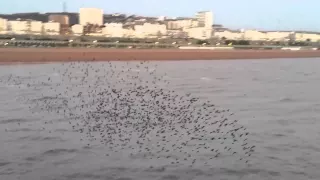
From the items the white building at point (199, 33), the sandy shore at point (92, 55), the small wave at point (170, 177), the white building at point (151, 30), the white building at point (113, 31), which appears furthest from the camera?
the white building at point (199, 33)

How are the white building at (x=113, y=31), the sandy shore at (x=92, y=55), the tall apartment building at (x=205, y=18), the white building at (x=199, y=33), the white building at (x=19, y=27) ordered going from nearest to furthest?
the sandy shore at (x=92, y=55) → the white building at (x=19, y=27) → the white building at (x=113, y=31) → the white building at (x=199, y=33) → the tall apartment building at (x=205, y=18)

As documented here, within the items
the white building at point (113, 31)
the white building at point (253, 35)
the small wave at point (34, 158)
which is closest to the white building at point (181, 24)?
the white building at point (253, 35)

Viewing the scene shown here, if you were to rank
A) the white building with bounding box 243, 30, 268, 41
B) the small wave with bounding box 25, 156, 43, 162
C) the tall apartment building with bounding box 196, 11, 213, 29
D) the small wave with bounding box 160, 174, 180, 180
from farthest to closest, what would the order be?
the tall apartment building with bounding box 196, 11, 213, 29
the white building with bounding box 243, 30, 268, 41
the small wave with bounding box 25, 156, 43, 162
the small wave with bounding box 160, 174, 180, 180

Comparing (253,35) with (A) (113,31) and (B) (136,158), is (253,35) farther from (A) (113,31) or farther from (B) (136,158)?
(B) (136,158)

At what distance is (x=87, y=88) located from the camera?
76.2 feet

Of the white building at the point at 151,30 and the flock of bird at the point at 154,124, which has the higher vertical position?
the flock of bird at the point at 154,124

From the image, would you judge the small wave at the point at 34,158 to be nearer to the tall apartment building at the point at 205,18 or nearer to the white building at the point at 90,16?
the white building at the point at 90,16

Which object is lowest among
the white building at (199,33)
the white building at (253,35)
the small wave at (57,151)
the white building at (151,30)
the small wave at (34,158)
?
the white building at (253,35)

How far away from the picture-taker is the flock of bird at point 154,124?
10.7 metres

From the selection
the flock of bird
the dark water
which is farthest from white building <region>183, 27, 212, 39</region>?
the dark water

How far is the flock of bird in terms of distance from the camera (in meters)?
10.7

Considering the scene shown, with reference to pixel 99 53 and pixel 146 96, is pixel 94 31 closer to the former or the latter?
pixel 99 53

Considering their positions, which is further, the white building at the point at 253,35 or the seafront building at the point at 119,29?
the white building at the point at 253,35

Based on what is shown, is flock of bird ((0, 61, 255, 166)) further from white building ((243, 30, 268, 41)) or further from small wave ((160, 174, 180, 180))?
white building ((243, 30, 268, 41))
